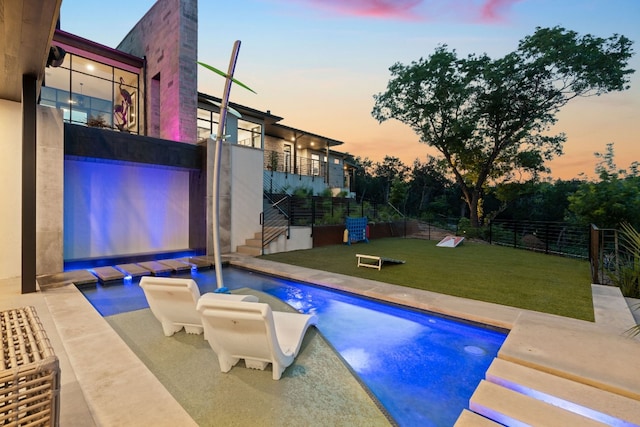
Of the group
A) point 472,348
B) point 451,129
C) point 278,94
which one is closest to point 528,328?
point 472,348

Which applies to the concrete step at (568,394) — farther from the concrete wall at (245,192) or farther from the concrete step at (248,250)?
the concrete wall at (245,192)

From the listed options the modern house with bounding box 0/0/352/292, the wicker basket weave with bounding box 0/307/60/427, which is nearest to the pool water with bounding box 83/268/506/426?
the wicker basket weave with bounding box 0/307/60/427

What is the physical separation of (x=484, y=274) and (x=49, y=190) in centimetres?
1114

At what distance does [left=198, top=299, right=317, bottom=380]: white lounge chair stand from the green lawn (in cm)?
417

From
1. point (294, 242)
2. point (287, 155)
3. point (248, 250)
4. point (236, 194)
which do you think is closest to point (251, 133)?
point (287, 155)

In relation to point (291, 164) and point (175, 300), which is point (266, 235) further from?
point (291, 164)

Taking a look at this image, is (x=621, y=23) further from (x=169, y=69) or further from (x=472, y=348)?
(x=169, y=69)

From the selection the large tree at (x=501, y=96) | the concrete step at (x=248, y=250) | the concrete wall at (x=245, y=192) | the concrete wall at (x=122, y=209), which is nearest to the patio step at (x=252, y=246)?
the concrete step at (x=248, y=250)

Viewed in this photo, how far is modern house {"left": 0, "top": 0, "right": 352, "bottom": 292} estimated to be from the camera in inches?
211

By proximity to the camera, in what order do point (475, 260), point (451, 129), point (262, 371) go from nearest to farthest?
1. point (262, 371)
2. point (475, 260)
3. point (451, 129)

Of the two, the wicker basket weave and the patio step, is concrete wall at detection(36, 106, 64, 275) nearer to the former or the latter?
the patio step

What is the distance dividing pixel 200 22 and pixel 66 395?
1336cm

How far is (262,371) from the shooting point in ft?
10.6

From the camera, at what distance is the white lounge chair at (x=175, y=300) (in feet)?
12.1
